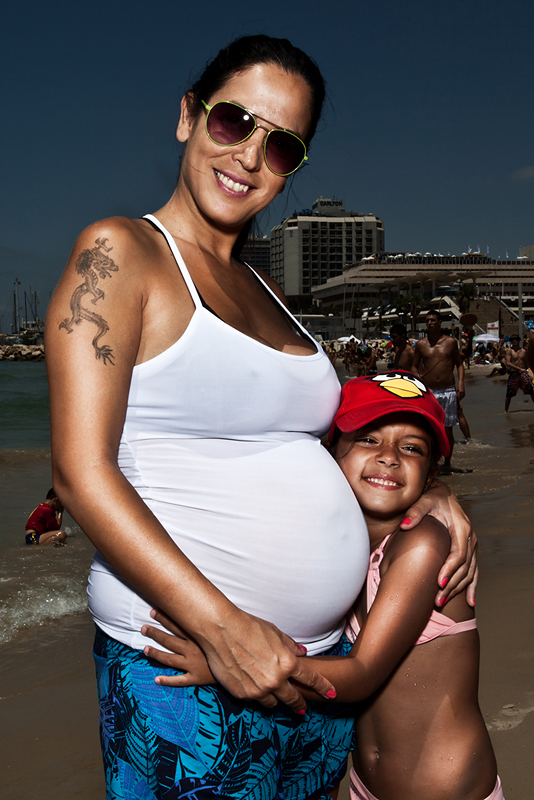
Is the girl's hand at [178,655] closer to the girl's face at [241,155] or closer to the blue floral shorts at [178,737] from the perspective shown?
the blue floral shorts at [178,737]

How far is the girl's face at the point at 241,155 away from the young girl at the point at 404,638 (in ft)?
2.04

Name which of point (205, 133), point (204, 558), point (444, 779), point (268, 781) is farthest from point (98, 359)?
point (444, 779)

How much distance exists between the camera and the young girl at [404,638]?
4.92 ft

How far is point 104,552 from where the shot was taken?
1.11 m

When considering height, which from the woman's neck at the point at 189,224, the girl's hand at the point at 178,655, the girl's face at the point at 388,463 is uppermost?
the woman's neck at the point at 189,224

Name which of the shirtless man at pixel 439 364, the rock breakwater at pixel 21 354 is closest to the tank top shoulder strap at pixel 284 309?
the shirtless man at pixel 439 364

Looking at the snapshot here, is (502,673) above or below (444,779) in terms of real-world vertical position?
below

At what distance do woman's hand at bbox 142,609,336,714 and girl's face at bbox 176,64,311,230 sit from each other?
94 cm

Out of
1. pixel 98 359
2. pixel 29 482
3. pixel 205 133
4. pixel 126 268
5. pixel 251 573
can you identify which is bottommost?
pixel 29 482

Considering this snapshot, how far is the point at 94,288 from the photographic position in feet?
3.90

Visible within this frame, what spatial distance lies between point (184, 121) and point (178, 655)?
128cm

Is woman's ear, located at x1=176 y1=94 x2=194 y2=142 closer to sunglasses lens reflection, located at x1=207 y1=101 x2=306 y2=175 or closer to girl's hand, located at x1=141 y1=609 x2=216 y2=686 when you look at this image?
sunglasses lens reflection, located at x1=207 y1=101 x2=306 y2=175

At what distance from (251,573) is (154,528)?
10.7 inches

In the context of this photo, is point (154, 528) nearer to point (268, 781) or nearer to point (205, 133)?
point (268, 781)
